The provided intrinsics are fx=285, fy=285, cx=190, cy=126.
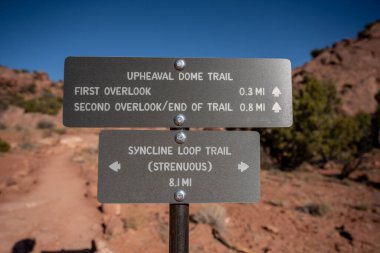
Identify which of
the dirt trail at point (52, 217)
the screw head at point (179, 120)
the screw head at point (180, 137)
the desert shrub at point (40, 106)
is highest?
the desert shrub at point (40, 106)

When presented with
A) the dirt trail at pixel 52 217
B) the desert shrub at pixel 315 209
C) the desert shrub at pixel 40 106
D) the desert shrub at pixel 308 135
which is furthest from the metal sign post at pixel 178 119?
the desert shrub at pixel 40 106

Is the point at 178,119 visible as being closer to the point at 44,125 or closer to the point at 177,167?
the point at 177,167

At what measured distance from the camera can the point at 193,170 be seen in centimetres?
169

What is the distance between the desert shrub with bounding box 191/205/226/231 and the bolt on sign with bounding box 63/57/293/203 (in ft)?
12.5

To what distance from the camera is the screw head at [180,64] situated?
1.74 metres

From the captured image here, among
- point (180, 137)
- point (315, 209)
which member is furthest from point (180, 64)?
point (315, 209)

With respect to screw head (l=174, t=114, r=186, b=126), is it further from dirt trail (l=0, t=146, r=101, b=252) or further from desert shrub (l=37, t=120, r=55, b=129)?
desert shrub (l=37, t=120, r=55, b=129)

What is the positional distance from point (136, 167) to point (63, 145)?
16655mm

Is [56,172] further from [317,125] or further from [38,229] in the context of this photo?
[317,125]

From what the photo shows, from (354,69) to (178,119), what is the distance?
37.4 metres

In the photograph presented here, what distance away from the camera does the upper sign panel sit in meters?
1.72

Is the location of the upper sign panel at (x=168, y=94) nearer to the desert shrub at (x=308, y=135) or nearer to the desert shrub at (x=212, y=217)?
the desert shrub at (x=212, y=217)

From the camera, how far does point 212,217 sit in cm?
534

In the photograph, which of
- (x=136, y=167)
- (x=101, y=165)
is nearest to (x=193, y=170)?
(x=136, y=167)
